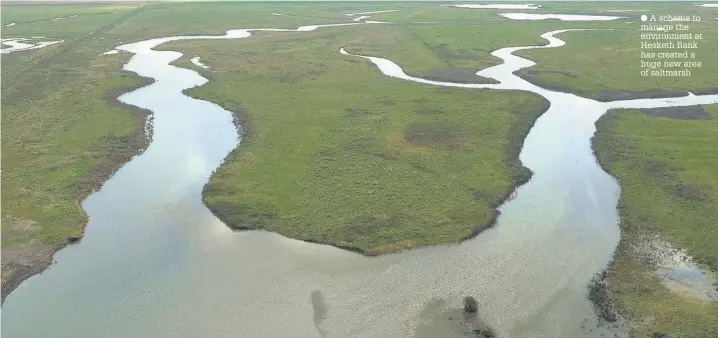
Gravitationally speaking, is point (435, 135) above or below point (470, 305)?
above

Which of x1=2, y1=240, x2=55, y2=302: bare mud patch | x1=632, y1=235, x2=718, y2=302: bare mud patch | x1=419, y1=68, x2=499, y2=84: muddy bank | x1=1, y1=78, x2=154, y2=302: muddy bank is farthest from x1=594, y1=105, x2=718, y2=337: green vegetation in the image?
x1=1, y1=78, x2=154, y2=302: muddy bank

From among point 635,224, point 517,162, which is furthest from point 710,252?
point 517,162

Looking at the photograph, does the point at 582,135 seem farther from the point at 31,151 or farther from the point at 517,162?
the point at 31,151

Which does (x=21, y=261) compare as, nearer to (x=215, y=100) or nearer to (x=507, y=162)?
(x=215, y=100)

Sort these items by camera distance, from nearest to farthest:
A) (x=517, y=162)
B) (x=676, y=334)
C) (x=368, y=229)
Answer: (x=676, y=334) < (x=368, y=229) < (x=517, y=162)

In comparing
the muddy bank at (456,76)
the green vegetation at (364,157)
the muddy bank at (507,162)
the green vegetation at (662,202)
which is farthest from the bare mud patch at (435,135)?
the muddy bank at (456,76)

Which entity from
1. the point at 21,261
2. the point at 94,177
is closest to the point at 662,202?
the point at 21,261
